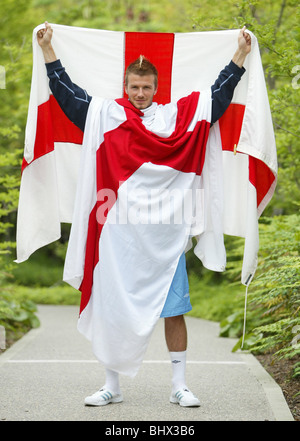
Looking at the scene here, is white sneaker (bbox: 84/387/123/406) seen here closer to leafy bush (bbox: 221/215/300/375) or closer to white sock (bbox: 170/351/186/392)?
white sock (bbox: 170/351/186/392)

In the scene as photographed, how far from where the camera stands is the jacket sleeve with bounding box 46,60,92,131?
14.2 ft

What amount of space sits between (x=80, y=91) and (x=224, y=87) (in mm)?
935

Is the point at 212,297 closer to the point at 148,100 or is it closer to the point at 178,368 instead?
the point at 178,368

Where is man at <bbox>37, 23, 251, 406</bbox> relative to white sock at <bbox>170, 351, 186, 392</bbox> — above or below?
above

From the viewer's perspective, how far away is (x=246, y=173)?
185 inches

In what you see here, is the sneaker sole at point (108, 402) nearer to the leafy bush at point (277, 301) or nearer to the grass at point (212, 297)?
the leafy bush at point (277, 301)

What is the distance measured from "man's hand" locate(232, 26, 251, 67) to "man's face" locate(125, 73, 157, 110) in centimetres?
56

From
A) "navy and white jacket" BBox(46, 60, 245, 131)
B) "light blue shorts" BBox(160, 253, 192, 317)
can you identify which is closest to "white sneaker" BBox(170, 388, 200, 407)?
"light blue shorts" BBox(160, 253, 192, 317)

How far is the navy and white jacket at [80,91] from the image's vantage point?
4.32 metres

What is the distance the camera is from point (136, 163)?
4234 mm

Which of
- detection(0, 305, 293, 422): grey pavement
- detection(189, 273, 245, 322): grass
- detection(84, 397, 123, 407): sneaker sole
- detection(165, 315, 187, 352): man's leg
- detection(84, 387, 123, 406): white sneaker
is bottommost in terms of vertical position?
detection(189, 273, 245, 322): grass

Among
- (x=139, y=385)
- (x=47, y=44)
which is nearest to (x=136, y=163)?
(x=47, y=44)
